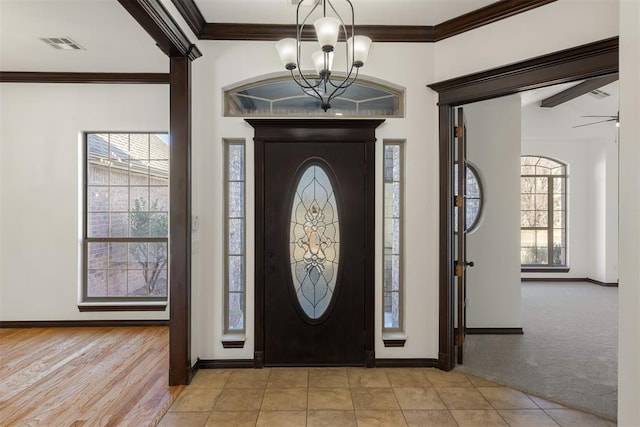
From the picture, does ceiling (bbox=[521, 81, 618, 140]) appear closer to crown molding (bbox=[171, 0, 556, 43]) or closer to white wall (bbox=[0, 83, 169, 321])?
crown molding (bbox=[171, 0, 556, 43])

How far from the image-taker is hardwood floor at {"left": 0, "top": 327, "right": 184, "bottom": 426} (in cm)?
256

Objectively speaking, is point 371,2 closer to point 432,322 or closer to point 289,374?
point 432,322

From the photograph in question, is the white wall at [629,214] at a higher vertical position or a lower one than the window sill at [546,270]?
higher

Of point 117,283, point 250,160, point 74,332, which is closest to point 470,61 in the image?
point 250,160

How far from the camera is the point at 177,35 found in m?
2.70

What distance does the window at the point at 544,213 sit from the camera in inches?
300

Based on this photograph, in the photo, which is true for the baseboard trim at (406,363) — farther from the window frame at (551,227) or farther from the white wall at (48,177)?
the window frame at (551,227)

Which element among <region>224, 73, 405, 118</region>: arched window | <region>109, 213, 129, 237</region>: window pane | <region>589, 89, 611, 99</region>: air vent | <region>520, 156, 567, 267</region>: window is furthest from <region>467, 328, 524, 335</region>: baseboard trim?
<region>589, 89, 611, 99</region>: air vent

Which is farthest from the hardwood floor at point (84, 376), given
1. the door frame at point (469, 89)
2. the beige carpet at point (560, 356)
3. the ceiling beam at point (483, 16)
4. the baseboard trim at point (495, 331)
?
the ceiling beam at point (483, 16)

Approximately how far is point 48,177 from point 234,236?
2.71m

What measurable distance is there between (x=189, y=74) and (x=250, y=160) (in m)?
0.88

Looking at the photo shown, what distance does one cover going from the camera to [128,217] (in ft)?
14.8

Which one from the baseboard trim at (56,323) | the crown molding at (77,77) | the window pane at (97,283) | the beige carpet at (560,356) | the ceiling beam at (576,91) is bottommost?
the beige carpet at (560,356)

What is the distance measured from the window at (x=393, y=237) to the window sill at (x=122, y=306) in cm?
281
